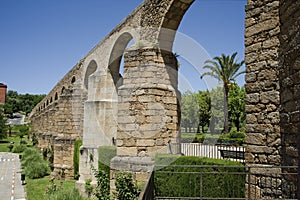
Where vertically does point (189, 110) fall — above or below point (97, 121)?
above

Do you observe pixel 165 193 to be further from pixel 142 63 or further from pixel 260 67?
pixel 260 67

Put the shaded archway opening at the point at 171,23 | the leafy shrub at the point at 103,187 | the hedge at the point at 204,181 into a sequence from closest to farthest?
1. the hedge at the point at 204,181
2. the shaded archway opening at the point at 171,23
3. the leafy shrub at the point at 103,187

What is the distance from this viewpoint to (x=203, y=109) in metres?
35.2

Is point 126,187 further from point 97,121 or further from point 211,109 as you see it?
point 211,109

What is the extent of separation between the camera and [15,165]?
21250mm

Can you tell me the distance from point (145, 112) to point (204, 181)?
2510mm

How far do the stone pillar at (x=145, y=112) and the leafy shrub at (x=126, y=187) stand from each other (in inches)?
11.0

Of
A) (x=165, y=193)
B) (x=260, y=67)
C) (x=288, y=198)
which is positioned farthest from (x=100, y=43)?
(x=288, y=198)

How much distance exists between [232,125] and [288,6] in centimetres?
3049

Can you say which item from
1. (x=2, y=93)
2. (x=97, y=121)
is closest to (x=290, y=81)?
(x=97, y=121)

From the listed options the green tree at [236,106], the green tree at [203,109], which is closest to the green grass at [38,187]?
the green tree at [203,109]

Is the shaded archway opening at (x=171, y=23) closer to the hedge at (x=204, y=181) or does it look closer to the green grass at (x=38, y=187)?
the hedge at (x=204, y=181)

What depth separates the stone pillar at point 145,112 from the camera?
8523 mm

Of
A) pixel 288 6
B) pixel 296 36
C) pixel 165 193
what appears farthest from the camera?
pixel 165 193
